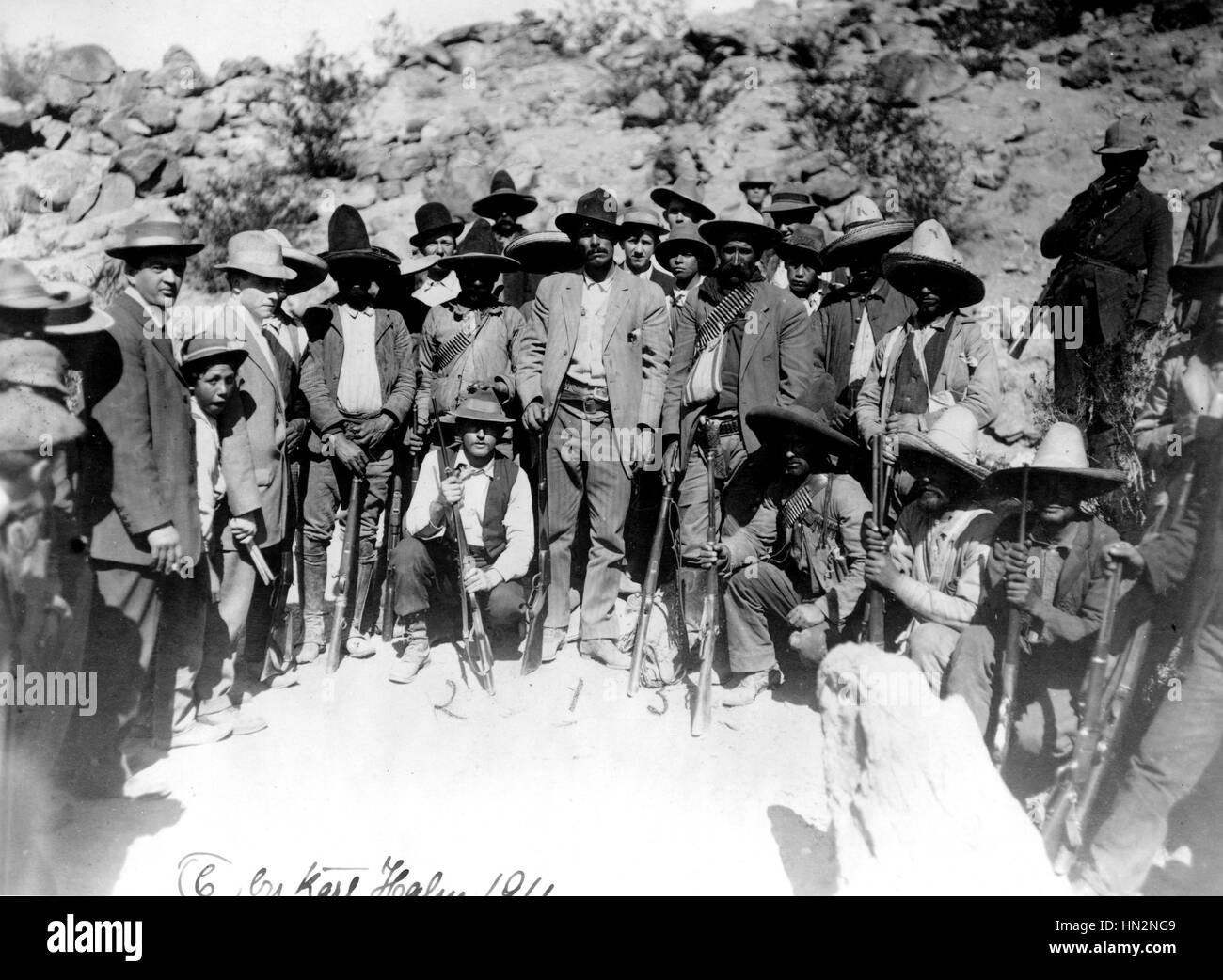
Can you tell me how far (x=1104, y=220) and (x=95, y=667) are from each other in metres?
6.53

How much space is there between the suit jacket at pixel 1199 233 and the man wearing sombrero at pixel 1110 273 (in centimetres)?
41

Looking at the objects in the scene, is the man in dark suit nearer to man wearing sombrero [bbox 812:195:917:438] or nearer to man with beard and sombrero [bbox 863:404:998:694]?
man with beard and sombrero [bbox 863:404:998:694]

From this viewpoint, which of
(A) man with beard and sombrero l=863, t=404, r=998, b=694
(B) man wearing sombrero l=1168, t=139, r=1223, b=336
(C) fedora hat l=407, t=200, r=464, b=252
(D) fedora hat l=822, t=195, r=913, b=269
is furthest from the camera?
(C) fedora hat l=407, t=200, r=464, b=252

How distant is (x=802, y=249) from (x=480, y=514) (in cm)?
274

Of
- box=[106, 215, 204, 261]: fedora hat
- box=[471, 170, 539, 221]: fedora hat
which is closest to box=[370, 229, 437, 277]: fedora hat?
box=[471, 170, 539, 221]: fedora hat

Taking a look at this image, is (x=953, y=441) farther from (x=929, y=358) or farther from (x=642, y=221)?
(x=642, y=221)

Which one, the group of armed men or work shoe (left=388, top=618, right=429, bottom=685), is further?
work shoe (left=388, top=618, right=429, bottom=685)

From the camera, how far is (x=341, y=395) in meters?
6.26

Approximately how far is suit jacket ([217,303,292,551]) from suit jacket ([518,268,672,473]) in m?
1.52

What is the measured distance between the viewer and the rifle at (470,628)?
229 inches

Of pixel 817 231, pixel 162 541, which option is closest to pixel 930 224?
pixel 817 231

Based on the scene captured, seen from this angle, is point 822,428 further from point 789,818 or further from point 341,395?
point 341,395

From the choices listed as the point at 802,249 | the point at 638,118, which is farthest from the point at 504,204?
the point at 638,118

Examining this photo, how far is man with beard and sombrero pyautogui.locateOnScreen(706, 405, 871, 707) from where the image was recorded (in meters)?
5.53
